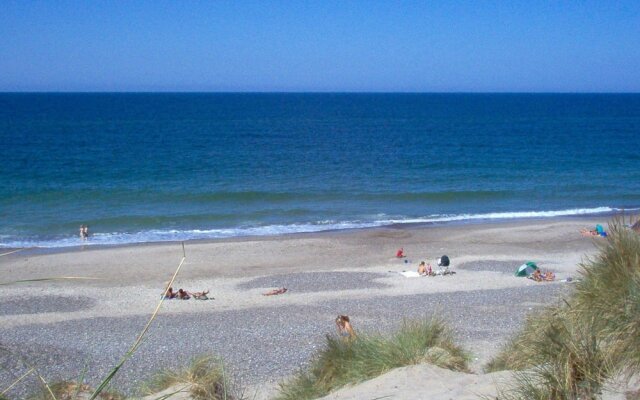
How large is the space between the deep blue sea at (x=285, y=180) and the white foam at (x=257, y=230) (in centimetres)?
8

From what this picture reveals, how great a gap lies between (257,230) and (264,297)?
9592 mm

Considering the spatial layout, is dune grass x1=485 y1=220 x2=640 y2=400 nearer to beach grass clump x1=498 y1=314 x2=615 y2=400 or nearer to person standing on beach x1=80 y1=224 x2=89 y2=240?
beach grass clump x1=498 y1=314 x2=615 y2=400

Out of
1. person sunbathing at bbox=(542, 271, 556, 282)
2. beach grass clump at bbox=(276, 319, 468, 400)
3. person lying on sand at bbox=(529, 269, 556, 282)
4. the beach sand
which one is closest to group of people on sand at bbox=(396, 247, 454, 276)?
the beach sand

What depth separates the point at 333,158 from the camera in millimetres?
45656

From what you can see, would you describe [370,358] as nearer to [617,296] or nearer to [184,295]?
[617,296]

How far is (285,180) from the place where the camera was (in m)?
35.3

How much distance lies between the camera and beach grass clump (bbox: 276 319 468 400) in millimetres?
5867

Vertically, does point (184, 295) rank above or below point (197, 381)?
below

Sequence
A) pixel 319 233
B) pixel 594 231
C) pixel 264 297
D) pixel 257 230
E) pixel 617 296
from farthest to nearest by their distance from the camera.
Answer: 1. pixel 257 230
2. pixel 319 233
3. pixel 594 231
4. pixel 264 297
5. pixel 617 296

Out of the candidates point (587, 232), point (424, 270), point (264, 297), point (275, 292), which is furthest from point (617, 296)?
point (587, 232)

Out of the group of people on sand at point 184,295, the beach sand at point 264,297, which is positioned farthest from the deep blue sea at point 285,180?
the group of people on sand at point 184,295

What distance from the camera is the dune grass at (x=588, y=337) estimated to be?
4.31 meters

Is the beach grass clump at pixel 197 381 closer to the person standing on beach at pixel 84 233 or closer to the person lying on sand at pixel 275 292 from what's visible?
the person lying on sand at pixel 275 292

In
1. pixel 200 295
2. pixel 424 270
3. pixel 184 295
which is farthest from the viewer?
pixel 424 270
